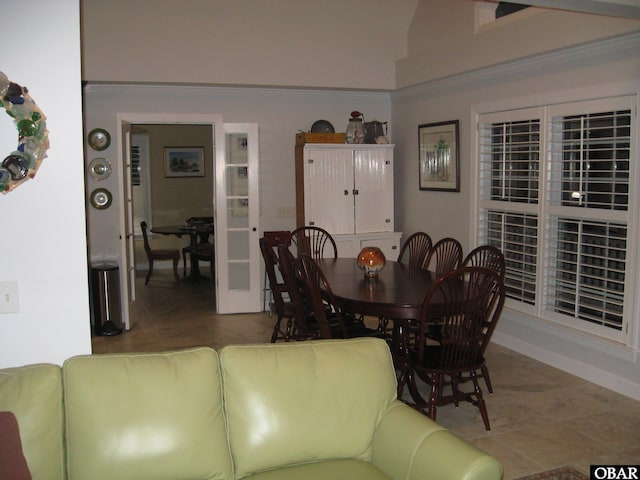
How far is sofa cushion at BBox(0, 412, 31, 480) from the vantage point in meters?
1.95

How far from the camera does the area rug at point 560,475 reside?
3191 millimetres

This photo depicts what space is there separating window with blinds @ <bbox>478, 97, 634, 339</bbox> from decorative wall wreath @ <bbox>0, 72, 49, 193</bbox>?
361cm

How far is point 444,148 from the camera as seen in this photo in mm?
6258

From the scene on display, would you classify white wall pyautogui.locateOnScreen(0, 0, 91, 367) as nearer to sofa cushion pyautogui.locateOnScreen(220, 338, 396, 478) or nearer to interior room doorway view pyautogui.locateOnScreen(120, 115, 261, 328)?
sofa cushion pyautogui.locateOnScreen(220, 338, 396, 478)

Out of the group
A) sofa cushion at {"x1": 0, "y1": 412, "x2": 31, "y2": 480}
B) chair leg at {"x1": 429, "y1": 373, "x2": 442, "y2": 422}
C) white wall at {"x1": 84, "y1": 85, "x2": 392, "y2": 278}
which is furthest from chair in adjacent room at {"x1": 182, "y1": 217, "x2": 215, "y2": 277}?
sofa cushion at {"x1": 0, "y1": 412, "x2": 31, "y2": 480}

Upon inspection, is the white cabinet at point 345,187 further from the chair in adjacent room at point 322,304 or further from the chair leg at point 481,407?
the chair leg at point 481,407

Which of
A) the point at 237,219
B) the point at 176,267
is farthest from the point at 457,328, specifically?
the point at 176,267

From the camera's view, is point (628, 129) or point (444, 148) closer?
point (628, 129)

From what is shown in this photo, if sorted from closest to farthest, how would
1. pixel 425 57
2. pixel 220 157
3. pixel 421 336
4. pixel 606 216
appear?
1. pixel 421 336
2. pixel 606 216
3. pixel 425 57
4. pixel 220 157

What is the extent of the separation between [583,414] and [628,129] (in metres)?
1.91

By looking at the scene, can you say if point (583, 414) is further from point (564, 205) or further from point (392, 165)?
point (392, 165)

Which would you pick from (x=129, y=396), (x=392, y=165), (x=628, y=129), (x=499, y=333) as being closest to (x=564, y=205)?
(x=628, y=129)

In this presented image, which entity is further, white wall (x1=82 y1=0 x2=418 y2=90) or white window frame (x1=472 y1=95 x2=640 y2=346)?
white wall (x1=82 y1=0 x2=418 y2=90)

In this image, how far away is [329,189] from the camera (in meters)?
6.79
